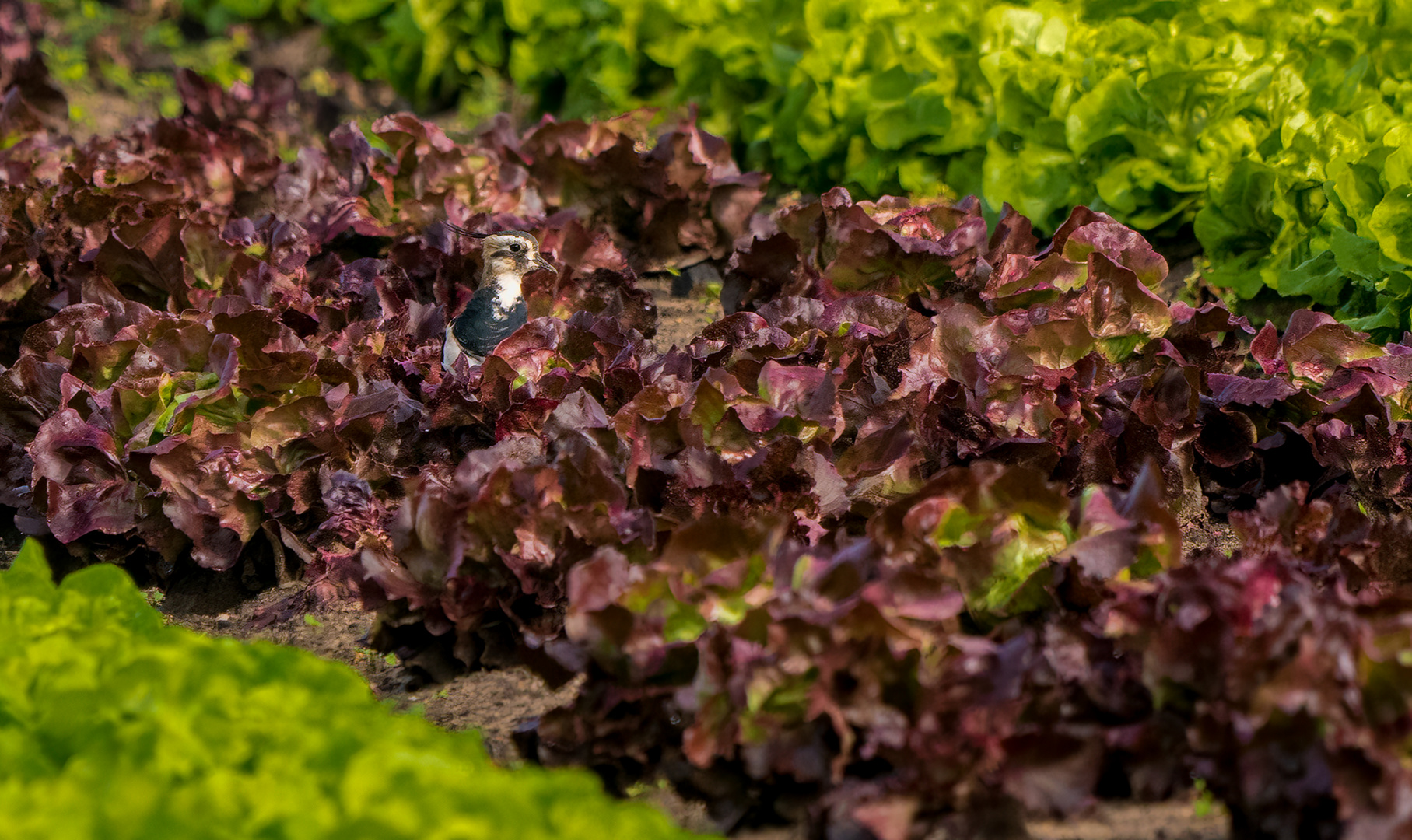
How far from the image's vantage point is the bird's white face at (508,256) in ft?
12.3

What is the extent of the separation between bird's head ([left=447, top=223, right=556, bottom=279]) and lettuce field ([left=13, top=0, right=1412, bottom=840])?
25cm

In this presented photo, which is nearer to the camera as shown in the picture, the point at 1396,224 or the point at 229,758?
the point at 229,758

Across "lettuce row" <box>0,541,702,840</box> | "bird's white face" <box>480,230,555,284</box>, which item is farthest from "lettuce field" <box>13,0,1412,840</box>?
"bird's white face" <box>480,230,555,284</box>

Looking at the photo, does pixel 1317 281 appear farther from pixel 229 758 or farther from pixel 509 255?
pixel 229 758

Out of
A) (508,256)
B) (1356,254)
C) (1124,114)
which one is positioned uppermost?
(508,256)

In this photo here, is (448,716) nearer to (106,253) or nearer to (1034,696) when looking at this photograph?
(1034,696)

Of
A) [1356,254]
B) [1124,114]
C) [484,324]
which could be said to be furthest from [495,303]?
[1356,254]

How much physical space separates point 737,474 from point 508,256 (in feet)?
4.04

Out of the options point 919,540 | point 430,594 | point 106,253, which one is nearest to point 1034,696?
point 919,540

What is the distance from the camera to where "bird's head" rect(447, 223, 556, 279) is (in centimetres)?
375

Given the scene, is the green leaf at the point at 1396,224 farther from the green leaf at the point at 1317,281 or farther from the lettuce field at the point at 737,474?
the green leaf at the point at 1317,281

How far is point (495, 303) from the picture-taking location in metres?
3.72

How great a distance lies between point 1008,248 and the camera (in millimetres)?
3939

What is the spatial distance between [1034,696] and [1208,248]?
2.65 meters
